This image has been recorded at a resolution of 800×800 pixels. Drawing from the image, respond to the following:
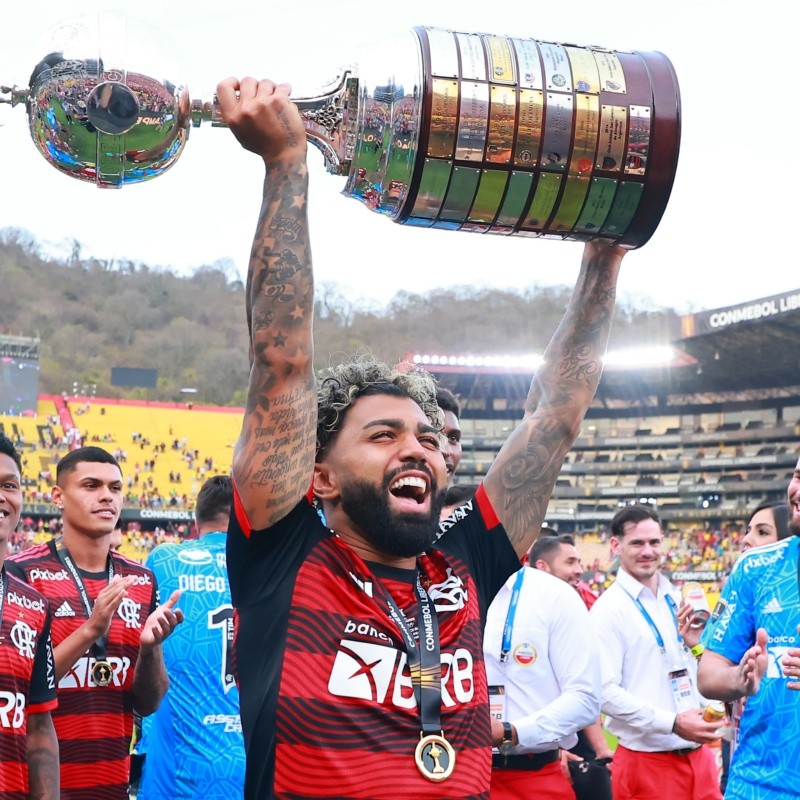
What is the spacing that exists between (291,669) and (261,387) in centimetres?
58

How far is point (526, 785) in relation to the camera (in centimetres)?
469

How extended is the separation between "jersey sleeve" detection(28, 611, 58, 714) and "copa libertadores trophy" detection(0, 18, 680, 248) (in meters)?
1.72

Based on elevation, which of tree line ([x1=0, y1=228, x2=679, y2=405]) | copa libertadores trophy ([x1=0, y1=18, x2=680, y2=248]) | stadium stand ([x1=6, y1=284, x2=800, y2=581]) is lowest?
stadium stand ([x1=6, y1=284, x2=800, y2=581])

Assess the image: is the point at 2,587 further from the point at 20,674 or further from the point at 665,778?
the point at 665,778

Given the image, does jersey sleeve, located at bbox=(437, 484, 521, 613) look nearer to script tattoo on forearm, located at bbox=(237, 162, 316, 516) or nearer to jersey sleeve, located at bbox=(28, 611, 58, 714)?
script tattoo on forearm, located at bbox=(237, 162, 316, 516)

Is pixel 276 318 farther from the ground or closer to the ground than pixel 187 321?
closer to the ground

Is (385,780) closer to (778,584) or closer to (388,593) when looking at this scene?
(388,593)

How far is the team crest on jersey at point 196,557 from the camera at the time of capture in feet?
17.5

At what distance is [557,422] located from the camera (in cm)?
287

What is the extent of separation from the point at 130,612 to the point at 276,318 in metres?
2.90

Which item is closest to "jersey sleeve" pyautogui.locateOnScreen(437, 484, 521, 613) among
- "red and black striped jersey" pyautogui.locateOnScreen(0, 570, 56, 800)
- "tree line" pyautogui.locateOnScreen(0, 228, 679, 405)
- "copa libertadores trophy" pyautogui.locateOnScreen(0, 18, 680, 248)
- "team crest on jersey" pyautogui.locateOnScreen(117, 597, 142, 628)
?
"copa libertadores trophy" pyautogui.locateOnScreen(0, 18, 680, 248)

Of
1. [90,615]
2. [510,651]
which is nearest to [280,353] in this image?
[90,615]

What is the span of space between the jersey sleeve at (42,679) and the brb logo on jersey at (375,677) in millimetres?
1599

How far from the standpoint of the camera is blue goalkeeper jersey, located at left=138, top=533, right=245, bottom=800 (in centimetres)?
504
